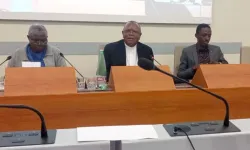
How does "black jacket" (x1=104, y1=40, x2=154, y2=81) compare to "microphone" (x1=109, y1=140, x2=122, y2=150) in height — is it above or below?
above

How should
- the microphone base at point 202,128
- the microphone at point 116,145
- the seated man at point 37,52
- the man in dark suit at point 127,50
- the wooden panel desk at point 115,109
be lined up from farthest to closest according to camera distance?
1. the man in dark suit at point 127,50
2. the seated man at point 37,52
3. the wooden panel desk at point 115,109
4. the microphone base at point 202,128
5. the microphone at point 116,145

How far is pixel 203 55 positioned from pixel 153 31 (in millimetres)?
1005

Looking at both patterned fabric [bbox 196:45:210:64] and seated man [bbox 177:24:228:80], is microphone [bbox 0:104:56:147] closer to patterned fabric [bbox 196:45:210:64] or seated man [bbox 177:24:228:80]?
seated man [bbox 177:24:228:80]

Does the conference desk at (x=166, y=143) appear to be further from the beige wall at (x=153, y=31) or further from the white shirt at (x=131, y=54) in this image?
the beige wall at (x=153, y=31)

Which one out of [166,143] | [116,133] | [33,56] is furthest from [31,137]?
[33,56]

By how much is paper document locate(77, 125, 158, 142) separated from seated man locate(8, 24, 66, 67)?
163 centimetres

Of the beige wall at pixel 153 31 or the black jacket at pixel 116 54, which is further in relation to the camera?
the beige wall at pixel 153 31

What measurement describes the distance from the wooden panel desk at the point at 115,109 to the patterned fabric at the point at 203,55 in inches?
52.3

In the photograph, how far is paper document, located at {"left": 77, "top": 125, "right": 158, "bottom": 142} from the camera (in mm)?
836

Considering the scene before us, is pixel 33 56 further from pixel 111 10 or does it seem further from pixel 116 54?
pixel 111 10

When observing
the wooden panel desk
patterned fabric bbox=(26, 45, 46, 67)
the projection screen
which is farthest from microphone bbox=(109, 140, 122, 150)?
the projection screen

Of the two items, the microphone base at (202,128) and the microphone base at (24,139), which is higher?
the microphone base at (24,139)

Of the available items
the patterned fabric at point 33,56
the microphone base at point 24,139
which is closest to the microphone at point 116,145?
the microphone base at point 24,139

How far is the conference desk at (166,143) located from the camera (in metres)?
0.83
